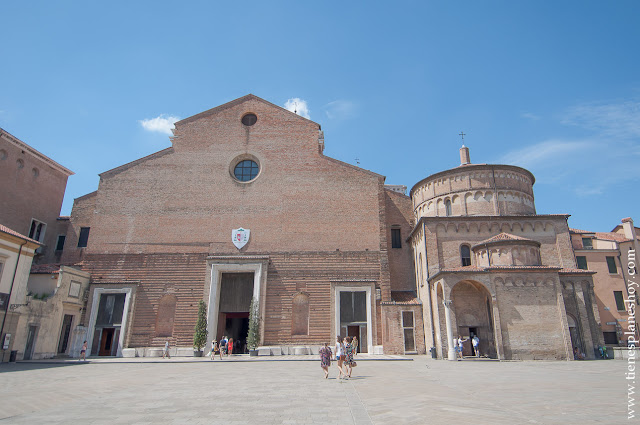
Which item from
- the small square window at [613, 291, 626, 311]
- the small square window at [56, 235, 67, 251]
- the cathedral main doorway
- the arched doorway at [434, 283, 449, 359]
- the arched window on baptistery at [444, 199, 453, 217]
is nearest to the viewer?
the arched doorway at [434, 283, 449, 359]

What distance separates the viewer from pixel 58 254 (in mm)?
29141

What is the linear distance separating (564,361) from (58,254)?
33.3 meters

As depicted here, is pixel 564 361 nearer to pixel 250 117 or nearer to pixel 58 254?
pixel 250 117

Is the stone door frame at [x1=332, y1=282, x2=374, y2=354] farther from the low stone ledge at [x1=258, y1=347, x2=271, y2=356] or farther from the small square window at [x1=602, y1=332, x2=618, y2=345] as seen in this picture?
the small square window at [x1=602, y1=332, x2=618, y2=345]

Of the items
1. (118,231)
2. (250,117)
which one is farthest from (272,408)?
(250,117)

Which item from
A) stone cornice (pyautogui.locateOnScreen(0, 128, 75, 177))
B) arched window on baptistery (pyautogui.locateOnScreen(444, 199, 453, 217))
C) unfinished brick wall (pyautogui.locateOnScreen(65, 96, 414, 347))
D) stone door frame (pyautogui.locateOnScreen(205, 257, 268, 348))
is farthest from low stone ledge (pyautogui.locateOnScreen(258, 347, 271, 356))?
stone cornice (pyautogui.locateOnScreen(0, 128, 75, 177))

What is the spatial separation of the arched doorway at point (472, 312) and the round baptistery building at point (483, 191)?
650cm

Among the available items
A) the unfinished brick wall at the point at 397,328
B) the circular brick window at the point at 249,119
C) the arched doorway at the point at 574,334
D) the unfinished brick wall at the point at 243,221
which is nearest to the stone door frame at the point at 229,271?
the unfinished brick wall at the point at 243,221

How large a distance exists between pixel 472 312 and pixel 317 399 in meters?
16.8

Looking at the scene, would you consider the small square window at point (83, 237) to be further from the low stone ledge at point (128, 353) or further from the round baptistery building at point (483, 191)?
the round baptistery building at point (483, 191)

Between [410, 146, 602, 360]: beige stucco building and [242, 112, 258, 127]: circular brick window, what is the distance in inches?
561

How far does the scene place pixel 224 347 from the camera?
23281 mm

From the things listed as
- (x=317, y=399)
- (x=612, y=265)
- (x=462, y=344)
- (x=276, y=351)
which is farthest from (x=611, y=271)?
(x=317, y=399)

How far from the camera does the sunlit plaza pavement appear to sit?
6871 mm
